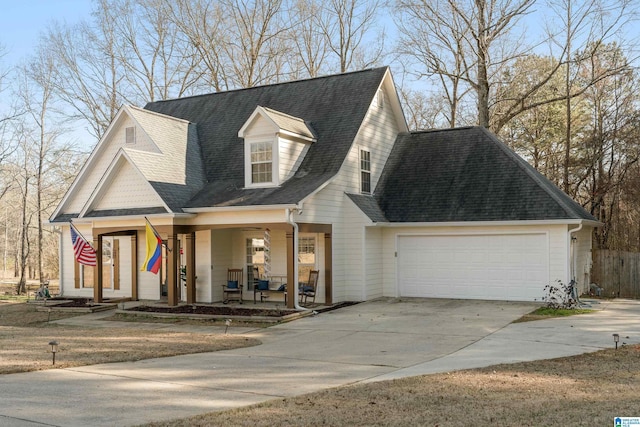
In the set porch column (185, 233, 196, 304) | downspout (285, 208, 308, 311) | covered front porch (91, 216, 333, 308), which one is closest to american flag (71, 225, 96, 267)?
covered front porch (91, 216, 333, 308)

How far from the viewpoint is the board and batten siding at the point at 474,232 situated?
18.1 meters

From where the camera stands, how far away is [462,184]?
20469 mm

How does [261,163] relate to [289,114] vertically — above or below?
below

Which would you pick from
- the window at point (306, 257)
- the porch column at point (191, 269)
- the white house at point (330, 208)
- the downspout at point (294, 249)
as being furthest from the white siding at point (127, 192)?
the window at point (306, 257)

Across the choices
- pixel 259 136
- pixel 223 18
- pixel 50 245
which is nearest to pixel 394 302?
pixel 259 136

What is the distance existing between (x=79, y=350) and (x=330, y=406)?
6821 mm

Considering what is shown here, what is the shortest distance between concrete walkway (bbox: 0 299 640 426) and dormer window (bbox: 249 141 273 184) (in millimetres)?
5094

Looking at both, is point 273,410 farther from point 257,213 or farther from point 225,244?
Answer: point 225,244

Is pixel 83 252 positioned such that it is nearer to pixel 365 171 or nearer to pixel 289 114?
pixel 289 114

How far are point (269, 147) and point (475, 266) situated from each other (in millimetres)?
7633

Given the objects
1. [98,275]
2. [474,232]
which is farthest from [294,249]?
[98,275]

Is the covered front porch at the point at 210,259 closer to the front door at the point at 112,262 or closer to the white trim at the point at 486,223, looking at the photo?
the front door at the point at 112,262

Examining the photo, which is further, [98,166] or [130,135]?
[98,166]

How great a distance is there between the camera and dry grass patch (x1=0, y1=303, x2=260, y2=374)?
36.2ft
